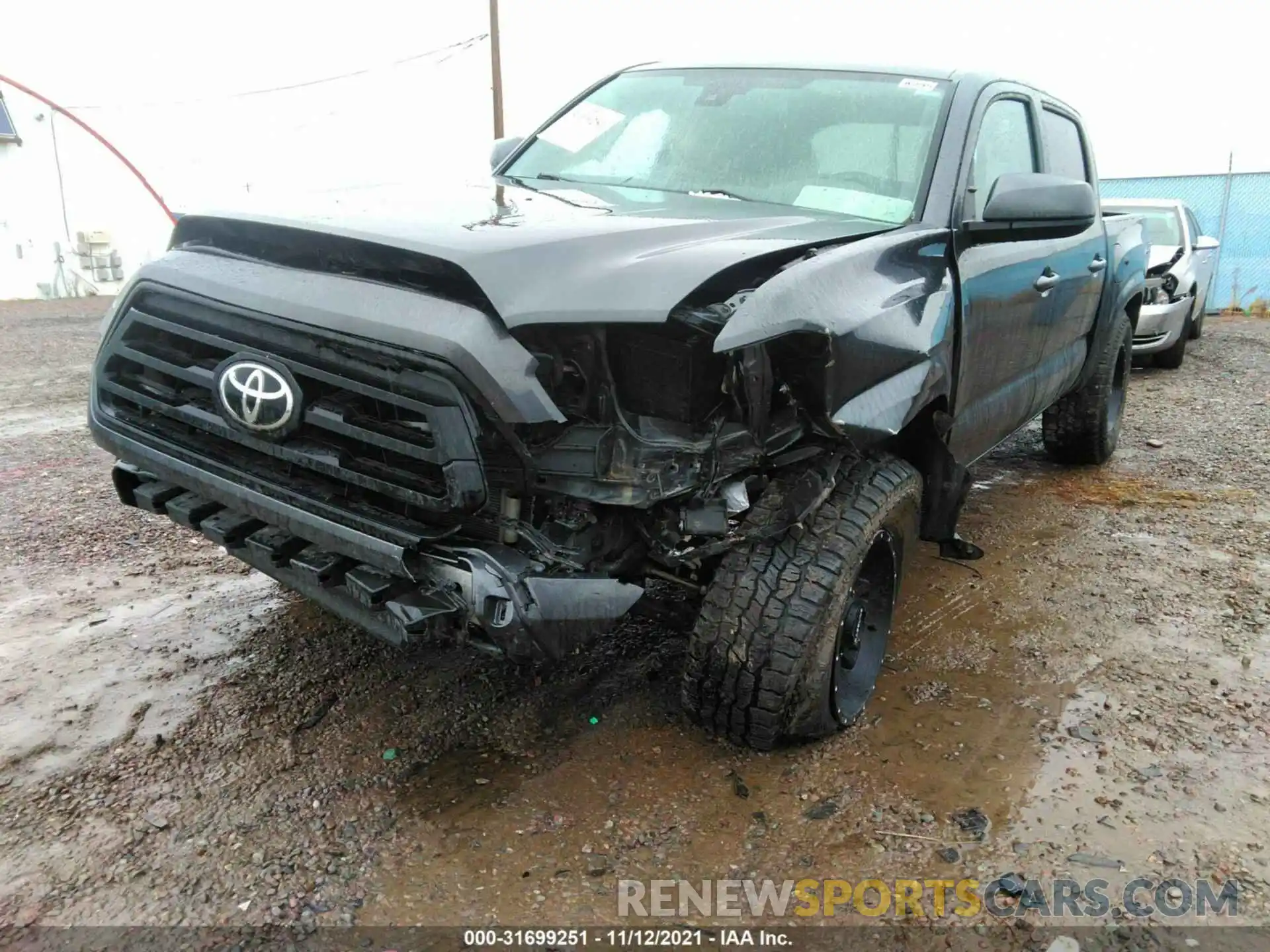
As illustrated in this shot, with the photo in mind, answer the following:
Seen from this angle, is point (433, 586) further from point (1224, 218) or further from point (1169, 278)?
point (1224, 218)

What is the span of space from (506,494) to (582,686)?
101 cm

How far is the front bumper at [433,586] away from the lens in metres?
2.03

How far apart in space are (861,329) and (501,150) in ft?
7.64

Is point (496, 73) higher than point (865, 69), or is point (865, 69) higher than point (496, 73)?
point (496, 73)

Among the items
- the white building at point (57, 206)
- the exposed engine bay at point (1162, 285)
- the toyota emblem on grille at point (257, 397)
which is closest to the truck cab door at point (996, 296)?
the toyota emblem on grille at point (257, 397)

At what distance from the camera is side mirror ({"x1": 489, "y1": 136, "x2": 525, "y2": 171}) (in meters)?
3.82

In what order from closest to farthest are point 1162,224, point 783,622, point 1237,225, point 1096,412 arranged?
point 783,622
point 1096,412
point 1162,224
point 1237,225

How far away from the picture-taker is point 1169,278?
8.80 m

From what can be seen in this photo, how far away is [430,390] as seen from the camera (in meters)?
1.99

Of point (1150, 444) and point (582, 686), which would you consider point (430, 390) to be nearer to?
point (582, 686)

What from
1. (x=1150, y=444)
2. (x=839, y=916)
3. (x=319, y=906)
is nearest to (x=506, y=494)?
(x=319, y=906)

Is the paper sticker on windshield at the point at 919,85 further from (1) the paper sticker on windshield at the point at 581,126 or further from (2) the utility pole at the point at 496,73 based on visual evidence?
(2) the utility pole at the point at 496,73

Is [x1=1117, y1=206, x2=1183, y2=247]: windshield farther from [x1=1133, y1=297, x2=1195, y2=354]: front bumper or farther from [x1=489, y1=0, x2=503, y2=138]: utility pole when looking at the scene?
[x1=489, y1=0, x2=503, y2=138]: utility pole

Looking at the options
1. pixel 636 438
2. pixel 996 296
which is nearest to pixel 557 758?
pixel 636 438
